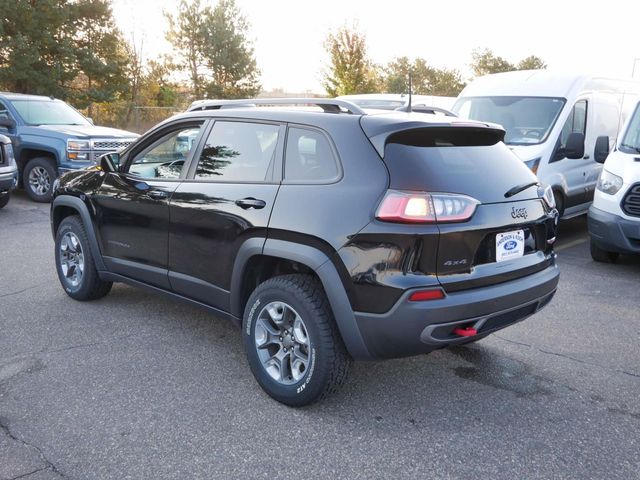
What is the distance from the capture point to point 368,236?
3.15m

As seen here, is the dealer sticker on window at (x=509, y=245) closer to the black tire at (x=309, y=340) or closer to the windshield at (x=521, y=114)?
the black tire at (x=309, y=340)

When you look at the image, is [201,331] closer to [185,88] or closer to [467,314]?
[467,314]

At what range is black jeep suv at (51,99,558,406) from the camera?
10.3 ft

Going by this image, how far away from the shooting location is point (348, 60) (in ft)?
110

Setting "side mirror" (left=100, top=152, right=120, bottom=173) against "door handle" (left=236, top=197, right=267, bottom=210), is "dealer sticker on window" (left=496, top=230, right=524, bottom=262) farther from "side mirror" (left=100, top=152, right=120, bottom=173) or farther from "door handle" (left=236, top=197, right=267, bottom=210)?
"side mirror" (left=100, top=152, right=120, bottom=173)

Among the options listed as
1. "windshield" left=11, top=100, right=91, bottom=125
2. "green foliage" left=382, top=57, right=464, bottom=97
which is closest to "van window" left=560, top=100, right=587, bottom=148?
"windshield" left=11, top=100, right=91, bottom=125

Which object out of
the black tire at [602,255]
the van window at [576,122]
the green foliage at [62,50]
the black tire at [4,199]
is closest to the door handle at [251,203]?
the black tire at [602,255]

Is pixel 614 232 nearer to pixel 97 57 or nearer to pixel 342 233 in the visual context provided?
pixel 342 233

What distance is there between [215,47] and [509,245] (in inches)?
1469

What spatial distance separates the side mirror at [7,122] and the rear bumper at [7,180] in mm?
1698

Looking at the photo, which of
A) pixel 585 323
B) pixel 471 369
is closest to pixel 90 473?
pixel 471 369

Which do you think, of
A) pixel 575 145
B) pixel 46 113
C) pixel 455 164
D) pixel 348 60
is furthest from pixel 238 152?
pixel 348 60

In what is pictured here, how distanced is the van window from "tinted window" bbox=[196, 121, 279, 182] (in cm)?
566

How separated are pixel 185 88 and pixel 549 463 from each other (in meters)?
39.3
